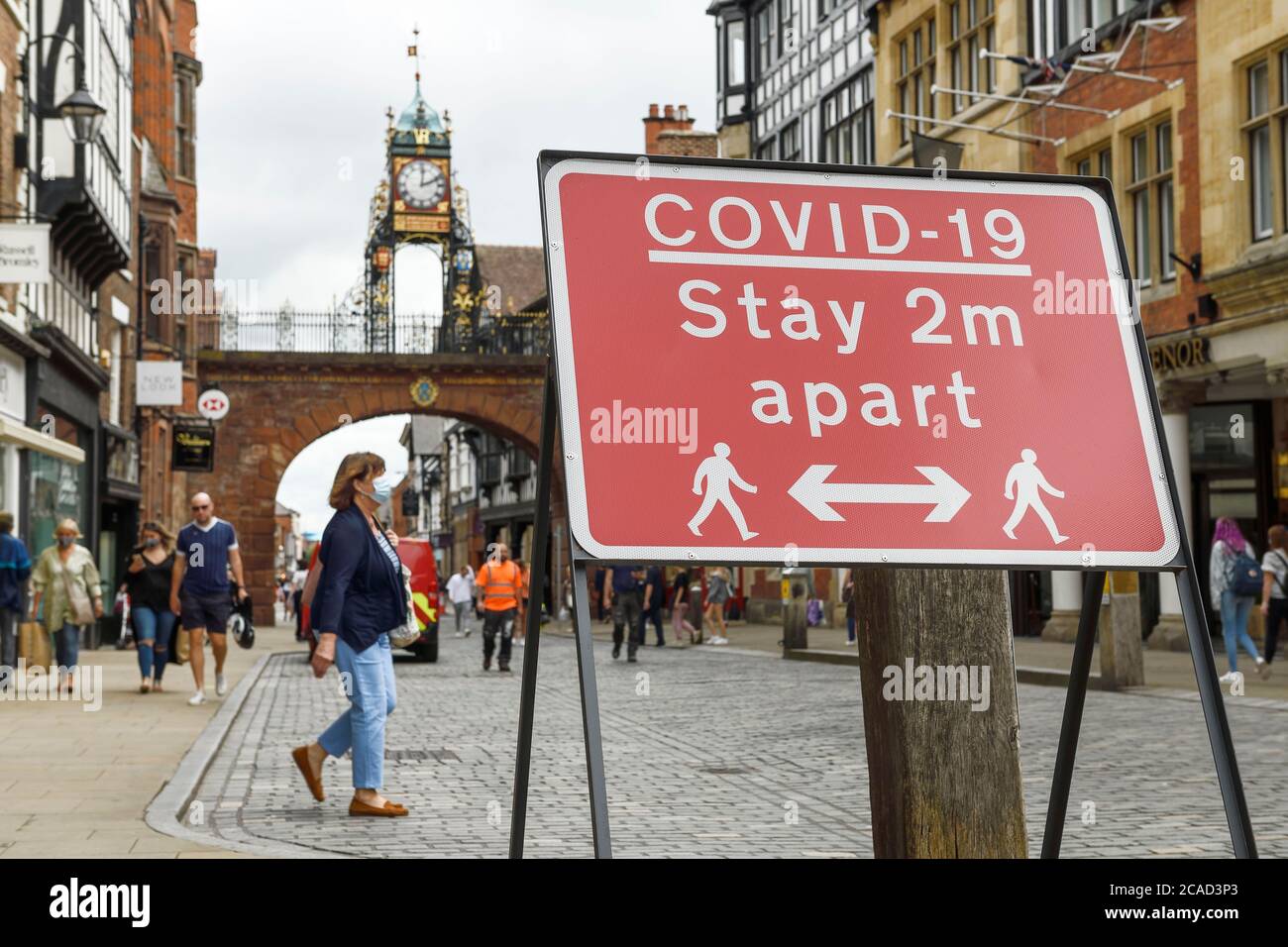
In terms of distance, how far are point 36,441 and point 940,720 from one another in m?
17.5

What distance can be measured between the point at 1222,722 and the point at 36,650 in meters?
14.7

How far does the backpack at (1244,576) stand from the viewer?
1634cm

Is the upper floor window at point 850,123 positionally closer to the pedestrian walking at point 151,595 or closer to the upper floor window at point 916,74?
the upper floor window at point 916,74

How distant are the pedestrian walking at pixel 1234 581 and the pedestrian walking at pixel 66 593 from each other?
10659mm

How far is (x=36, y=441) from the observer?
784 inches

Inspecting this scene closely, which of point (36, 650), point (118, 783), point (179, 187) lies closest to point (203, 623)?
point (36, 650)

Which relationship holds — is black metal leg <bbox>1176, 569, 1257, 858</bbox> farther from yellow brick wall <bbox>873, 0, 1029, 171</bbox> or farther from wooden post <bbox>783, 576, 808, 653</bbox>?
yellow brick wall <bbox>873, 0, 1029, 171</bbox>

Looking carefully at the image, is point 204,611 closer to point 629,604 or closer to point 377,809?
point 377,809

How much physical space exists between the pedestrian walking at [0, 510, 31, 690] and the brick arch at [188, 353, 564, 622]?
26099mm

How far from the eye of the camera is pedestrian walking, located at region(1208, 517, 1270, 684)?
16359mm

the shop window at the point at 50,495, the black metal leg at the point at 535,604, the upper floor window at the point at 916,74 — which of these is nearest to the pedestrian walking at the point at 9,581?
the shop window at the point at 50,495

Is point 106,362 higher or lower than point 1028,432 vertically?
higher

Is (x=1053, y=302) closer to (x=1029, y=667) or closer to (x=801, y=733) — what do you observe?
(x=801, y=733)

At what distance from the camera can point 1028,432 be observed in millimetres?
4031
